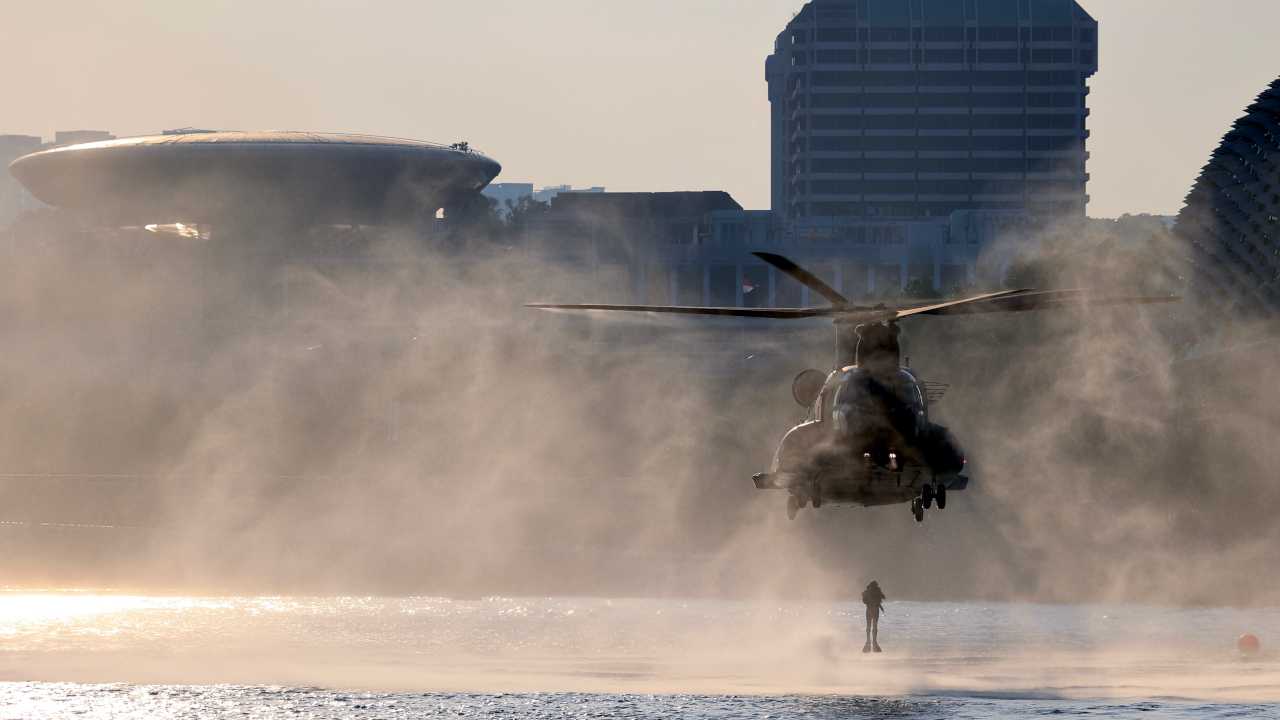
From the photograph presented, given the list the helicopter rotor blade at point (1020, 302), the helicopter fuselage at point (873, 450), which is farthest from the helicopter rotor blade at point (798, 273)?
the helicopter fuselage at point (873, 450)

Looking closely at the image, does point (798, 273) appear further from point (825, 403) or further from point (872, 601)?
point (872, 601)

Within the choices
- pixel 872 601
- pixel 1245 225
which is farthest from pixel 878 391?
pixel 1245 225

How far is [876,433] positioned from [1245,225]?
457 feet

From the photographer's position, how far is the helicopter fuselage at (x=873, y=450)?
5478cm

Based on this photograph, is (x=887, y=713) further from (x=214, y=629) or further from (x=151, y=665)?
(x=214, y=629)

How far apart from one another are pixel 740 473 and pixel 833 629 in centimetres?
5537

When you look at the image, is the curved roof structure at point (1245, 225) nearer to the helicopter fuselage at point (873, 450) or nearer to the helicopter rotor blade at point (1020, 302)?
the helicopter rotor blade at point (1020, 302)

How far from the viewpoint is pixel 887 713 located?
10138 cm

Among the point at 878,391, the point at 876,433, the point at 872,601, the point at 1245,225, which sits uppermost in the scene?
the point at 1245,225

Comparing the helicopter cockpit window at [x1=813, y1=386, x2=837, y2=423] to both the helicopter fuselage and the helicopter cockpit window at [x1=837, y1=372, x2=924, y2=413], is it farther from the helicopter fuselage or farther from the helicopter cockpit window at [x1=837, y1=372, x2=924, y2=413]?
the helicopter cockpit window at [x1=837, y1=372, x2=924, y2=413]

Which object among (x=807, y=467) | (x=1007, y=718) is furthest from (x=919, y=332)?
(x=807, y=467)

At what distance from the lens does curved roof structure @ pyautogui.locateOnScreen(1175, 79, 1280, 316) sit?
17550 cm

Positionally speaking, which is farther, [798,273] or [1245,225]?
[1245,225]

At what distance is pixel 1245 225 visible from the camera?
184 metres
